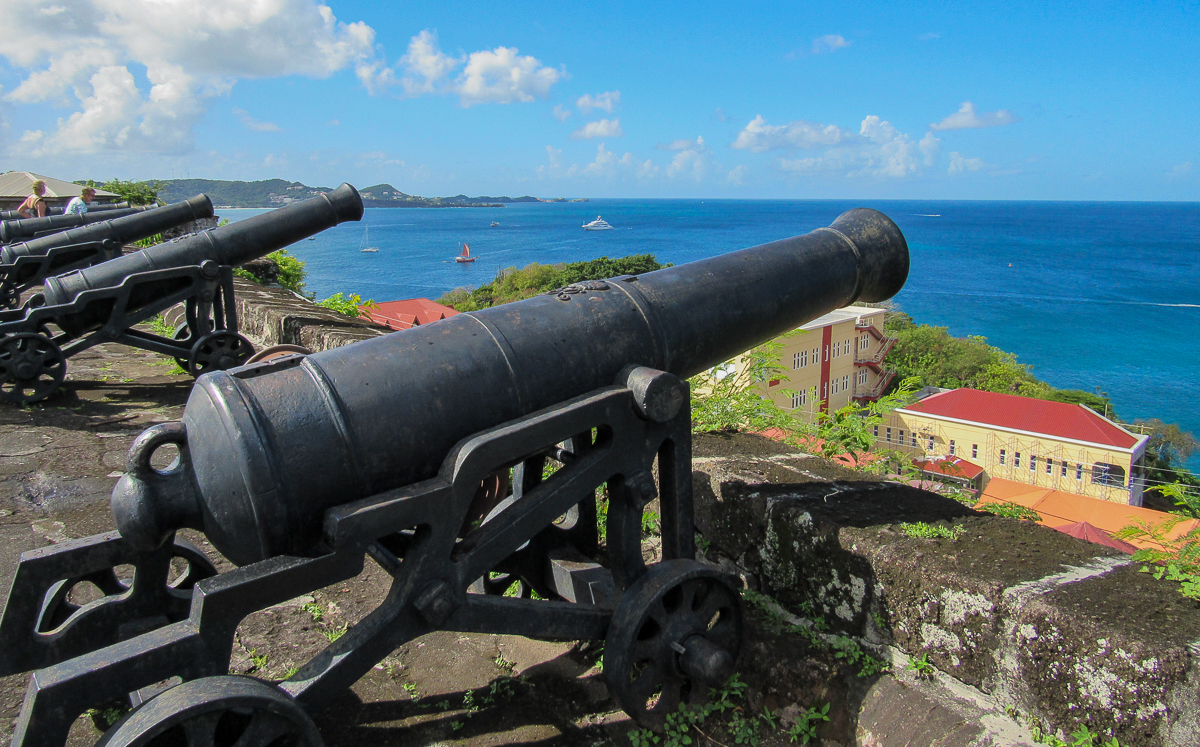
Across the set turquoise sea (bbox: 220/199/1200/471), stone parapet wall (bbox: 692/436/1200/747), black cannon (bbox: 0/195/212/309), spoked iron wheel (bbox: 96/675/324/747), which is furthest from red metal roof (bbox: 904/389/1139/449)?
spoked iron wheel (bbox: 96/675/324/747)

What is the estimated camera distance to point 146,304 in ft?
19.9

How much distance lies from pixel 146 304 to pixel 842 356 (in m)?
36.5

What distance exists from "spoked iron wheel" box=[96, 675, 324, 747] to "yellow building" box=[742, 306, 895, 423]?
29092 millimetres

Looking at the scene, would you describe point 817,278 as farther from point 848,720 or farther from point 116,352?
point 116,352

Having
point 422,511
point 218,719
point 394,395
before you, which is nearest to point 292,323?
point 394,395

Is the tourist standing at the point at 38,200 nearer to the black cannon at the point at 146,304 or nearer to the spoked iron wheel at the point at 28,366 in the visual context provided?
the black cannon at the point at 146,304

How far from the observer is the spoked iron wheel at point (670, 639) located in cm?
221

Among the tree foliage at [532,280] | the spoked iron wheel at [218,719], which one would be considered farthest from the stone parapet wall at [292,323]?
the tree foliage at [532,280]

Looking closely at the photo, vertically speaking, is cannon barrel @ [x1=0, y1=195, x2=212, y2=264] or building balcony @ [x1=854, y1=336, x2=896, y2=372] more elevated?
cannon barrel @ [x1=0, y1=195, x2=212, y2=264]

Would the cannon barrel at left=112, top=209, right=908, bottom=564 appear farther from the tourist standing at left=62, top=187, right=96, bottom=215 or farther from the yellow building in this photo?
the yellow building

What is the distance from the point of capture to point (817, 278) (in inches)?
113

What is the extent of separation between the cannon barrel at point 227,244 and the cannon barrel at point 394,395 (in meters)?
4.75

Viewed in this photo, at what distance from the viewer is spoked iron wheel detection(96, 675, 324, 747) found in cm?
159

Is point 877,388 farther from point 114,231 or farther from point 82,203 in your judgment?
point 114,231
